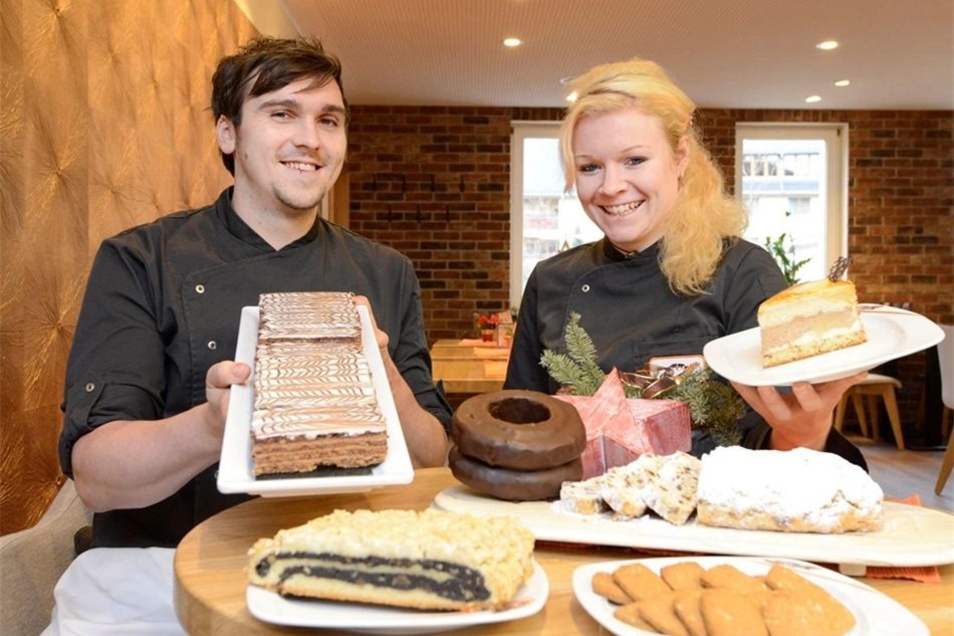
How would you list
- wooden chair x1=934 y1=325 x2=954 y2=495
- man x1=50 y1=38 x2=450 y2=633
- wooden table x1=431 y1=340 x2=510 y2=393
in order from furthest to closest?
wooden chair x1=934 y1=325 x2=954 y2=495 < wooden table x1=431 y1=340 x2=510 y2=393 < man x1=50 y1=38 x2=450 y2=633

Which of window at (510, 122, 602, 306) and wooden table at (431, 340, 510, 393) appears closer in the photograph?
wooden table at (431, 340, 510, 393)

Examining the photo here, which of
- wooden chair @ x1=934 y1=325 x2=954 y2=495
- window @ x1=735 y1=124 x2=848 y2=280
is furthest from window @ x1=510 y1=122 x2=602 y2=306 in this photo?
wooden chair @ x1=934 y1=325 x2=954 y2=495

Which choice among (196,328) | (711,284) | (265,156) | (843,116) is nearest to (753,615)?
(711,284)

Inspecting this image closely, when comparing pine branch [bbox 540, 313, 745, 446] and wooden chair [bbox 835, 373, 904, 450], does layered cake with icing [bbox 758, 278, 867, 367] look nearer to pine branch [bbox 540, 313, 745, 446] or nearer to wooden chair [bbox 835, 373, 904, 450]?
pine branch [bbox 540, 313, 745, 446]

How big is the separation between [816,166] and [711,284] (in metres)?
8.02

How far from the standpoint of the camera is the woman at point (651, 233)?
168 centimetres

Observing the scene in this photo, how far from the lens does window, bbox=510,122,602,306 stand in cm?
865

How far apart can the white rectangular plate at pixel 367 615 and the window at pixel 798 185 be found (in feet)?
28.0

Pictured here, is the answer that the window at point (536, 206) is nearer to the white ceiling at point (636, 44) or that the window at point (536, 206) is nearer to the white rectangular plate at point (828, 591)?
the white ceiling at point (636, 44)

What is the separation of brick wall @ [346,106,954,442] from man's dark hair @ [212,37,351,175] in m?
6.52

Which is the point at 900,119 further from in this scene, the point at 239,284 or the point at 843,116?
the point at 239,284

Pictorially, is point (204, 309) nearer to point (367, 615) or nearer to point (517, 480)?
point (517, 480)

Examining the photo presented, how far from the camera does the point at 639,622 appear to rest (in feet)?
2.58

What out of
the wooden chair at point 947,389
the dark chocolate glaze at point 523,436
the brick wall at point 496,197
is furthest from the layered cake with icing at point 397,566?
the brick wall at point 496,197
